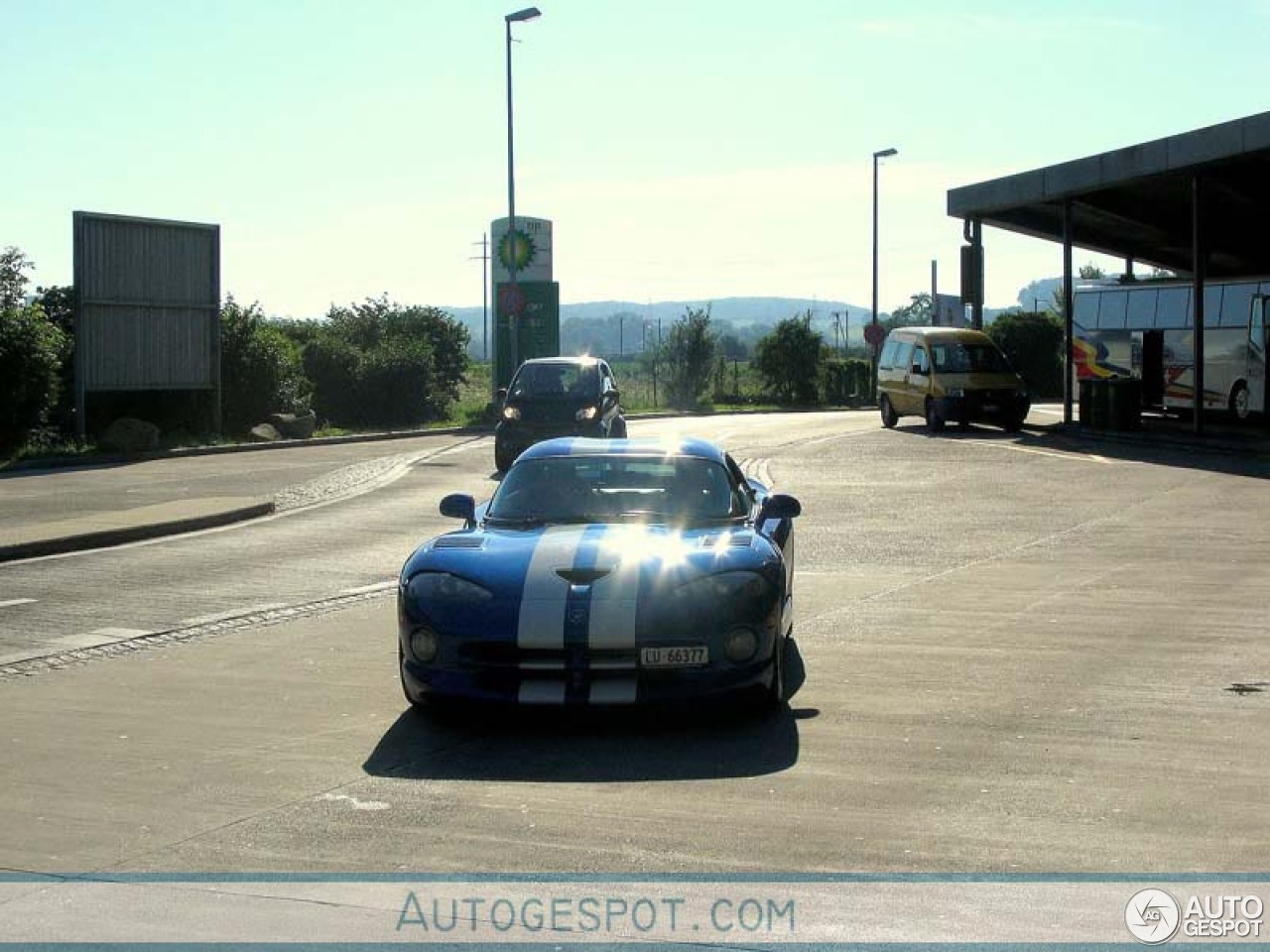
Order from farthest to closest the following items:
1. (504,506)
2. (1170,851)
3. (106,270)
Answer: (106,270), (504,506), (1170,851)

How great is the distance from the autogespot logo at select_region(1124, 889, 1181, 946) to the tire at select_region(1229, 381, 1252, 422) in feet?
103

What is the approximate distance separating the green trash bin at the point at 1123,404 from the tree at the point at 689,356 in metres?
25.7

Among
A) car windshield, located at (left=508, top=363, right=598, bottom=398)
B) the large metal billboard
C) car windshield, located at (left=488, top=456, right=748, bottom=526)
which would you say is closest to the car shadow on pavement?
car windshield, located at (left=488, top=456, right=748, bottom=526)

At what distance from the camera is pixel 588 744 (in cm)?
764

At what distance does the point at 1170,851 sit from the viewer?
580cm

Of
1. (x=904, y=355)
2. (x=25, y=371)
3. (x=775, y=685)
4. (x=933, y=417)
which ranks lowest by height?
(x=775, y=685)

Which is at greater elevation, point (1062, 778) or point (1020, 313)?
point (1020, 313)

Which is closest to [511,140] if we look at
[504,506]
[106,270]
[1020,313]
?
[106,270]

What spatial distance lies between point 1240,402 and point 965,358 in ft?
19.4

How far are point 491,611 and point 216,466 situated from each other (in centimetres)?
2137

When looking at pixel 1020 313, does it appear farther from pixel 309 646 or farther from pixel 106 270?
pixel 309 646

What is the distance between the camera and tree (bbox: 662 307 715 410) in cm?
5791

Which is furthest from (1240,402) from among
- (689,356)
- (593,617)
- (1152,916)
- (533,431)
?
(1152,916)

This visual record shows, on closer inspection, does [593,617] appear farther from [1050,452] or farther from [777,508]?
[1050,452]
